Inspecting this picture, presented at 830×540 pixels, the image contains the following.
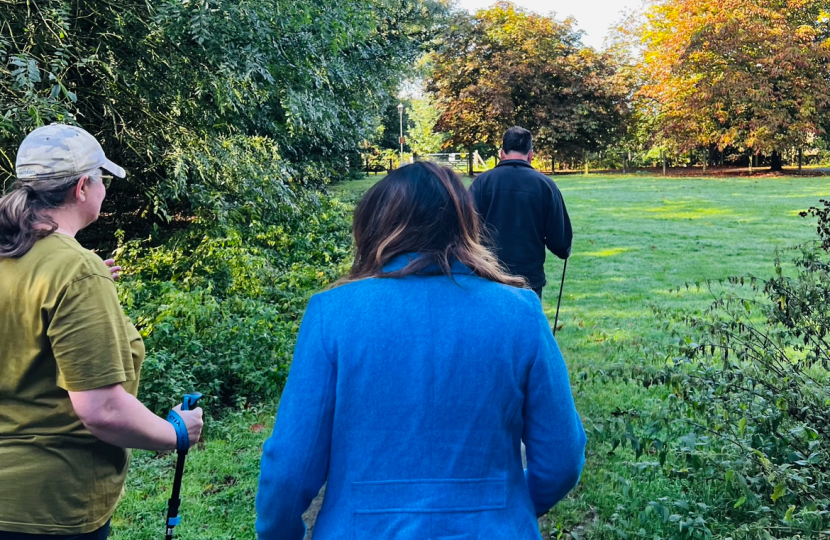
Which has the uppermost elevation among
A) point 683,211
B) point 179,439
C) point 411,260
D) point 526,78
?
point 526,78

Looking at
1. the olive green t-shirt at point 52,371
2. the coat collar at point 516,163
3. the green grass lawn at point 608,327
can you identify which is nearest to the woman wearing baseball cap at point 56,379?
the olive green t-shirt at point 52,371

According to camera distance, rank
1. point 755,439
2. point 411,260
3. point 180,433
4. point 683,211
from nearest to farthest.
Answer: point 411,260 < point 180,433 < point 755,439 < point 683,211

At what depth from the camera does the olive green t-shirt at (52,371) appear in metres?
1.82

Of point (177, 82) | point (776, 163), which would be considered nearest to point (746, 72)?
point (776, 163)

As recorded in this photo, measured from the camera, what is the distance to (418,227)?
1678mm

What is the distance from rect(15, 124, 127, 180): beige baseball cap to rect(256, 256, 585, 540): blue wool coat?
97 cm

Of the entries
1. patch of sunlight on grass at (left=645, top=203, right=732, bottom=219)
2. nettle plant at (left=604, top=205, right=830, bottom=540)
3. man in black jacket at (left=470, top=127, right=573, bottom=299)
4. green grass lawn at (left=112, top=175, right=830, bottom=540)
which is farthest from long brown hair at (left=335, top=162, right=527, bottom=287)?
patch of sunlight on grass at (left=645, top=203, right=732, bottom=219)

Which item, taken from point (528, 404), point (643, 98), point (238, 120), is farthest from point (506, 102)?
point (528, 404)

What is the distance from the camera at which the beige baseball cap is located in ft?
6.68

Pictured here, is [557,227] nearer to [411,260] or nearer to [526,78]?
[411,260]

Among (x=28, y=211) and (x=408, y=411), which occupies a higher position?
(x=28, y=211)

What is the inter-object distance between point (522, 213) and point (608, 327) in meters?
3.52

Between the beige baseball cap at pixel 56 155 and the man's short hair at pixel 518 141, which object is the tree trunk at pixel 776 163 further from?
the beige baseball cap at pixel 56 155

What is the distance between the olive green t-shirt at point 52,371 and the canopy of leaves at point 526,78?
1541 inches
